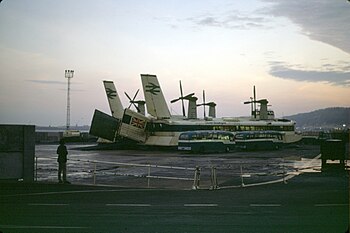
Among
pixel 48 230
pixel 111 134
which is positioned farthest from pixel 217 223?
pixel 111 134

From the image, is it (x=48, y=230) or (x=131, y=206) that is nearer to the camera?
(x=48, y=230)

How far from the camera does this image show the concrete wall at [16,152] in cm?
1964

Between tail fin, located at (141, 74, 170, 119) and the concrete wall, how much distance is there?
41.6 metres

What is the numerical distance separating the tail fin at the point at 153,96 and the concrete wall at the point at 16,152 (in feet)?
136

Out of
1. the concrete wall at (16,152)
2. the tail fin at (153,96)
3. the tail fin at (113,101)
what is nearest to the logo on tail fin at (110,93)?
the tail fin at (113,101)

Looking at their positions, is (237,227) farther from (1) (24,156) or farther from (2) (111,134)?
(2) (111,134)

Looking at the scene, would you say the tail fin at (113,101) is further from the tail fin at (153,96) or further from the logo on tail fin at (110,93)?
the tail fin at (153,96)

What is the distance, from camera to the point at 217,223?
10555mm

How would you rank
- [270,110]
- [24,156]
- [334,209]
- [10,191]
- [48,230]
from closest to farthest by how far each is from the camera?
[48,230] < [334,209] < [10,191] < [24,156] < [270,110]

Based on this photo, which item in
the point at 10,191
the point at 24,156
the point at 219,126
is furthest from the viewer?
the point at 219,126

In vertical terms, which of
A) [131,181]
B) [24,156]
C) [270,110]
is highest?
[270,110]

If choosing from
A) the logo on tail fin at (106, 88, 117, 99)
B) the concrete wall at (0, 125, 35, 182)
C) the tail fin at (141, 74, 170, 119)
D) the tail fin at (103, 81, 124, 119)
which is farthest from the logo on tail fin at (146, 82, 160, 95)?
the concrete wall at (0, 125, 35, 182)

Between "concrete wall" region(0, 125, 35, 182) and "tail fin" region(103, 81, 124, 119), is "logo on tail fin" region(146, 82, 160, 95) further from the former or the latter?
"concrete wall" region(0, 125, 35, 182)

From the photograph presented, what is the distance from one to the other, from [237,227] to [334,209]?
4.14 metres
